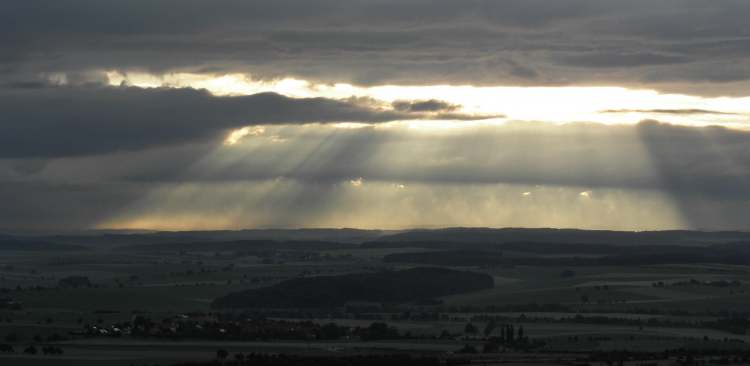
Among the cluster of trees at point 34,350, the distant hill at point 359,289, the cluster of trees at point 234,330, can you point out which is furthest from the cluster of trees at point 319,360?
the distant hill at point 359,289

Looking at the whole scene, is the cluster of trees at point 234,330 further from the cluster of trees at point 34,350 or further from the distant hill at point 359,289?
the distant hill at point 359,289

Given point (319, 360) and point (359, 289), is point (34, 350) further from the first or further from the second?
point (359, 289)

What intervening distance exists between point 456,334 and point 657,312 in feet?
99.7

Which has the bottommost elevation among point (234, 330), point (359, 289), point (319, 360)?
point (319, 360)

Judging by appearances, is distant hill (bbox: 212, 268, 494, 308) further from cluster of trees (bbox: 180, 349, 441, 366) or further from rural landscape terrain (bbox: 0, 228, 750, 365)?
cluster of trees (bbox: 180, 349, 441, 366)

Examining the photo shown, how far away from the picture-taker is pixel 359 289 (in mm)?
166625

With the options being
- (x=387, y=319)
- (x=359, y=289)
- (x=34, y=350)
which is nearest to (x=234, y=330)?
(x=34, y=350)

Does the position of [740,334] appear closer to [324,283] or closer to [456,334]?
[456,334]

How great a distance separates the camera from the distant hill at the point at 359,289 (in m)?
155

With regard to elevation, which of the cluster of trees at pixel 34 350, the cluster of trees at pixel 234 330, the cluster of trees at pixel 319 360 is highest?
the cluster of trees at pixel 234 330

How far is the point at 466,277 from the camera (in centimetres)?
18650

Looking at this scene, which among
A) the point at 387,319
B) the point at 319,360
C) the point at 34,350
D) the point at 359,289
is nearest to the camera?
the point at 319,360

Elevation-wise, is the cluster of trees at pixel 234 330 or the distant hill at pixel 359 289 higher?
the distant hill at pixel 359 289

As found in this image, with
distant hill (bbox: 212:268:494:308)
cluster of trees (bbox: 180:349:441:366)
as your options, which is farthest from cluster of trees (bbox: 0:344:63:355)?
distant hill (bbox: 212:268:494:308)
